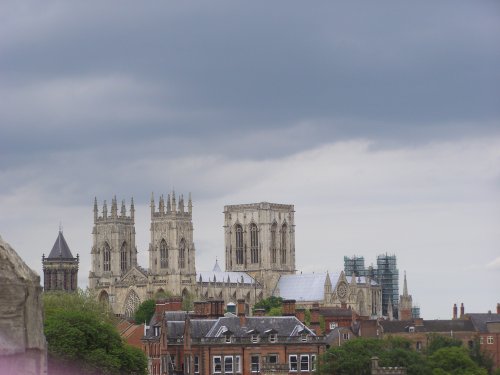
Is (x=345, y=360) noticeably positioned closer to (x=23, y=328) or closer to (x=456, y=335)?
(x=456, y=335)

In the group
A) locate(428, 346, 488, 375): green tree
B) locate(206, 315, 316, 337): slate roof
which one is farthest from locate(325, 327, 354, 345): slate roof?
locate(206, 315, 316, 337): slate roof

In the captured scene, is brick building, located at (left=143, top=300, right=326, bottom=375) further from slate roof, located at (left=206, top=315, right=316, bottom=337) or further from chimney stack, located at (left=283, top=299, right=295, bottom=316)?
chimney stack, located at (left=283, top=299, right=295, bottom=316)

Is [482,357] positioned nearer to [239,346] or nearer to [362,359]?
[239,346]

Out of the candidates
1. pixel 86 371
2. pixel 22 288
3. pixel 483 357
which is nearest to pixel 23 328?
pixel 22 288

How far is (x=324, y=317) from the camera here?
124 meters

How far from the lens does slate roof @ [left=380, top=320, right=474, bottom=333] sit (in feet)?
386

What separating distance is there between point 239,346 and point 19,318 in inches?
2424

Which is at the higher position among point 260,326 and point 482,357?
point 260,326

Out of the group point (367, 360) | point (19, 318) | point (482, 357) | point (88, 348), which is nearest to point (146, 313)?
point (482, 357)

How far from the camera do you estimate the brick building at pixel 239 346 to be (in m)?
78.1

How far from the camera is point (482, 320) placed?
118 meters

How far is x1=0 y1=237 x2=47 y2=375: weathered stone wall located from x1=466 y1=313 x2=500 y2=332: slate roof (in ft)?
327

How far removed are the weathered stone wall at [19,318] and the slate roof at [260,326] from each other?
61086 millimetres

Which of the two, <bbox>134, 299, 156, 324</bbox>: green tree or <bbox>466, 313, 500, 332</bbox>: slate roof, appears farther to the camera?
<bbox>134, 299, 156, 324</bbox>: green tree
